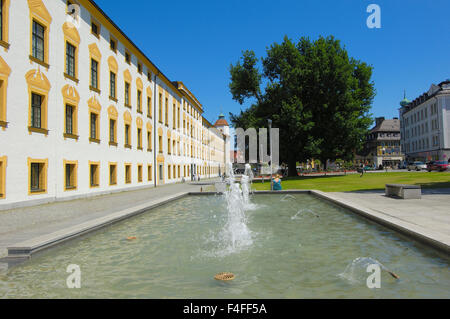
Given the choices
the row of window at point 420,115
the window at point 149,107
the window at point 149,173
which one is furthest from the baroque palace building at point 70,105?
the row of window at point 420,115

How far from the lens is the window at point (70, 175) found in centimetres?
1847

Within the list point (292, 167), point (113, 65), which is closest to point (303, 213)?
point (113, 65)

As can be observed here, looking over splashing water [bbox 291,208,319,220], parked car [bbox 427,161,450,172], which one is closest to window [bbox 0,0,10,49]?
splashing water [bbox 291,208,319,220]

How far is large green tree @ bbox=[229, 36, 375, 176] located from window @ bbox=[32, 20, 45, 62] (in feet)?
84.0

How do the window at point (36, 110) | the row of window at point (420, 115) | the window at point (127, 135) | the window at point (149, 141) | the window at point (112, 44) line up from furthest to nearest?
the row of window at point (420, 115) → the window at point (149, 141) → the window at point (127, 135) → the window at point (112, 44) → the window at point (36, 110)

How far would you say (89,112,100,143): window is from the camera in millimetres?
21500

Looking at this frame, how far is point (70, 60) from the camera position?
18953 mm

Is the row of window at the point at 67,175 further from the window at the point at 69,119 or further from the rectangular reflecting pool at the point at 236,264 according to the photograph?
the rectangular reflecting pool at the point at 236,264

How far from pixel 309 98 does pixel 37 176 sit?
1283 inches

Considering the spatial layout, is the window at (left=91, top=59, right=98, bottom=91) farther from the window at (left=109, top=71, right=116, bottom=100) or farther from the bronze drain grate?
the bronze drain grate

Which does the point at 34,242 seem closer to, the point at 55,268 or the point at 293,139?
the point at 55,268

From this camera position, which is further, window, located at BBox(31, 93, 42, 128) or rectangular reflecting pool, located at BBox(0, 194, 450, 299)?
window, located at BBox(31, 93, 42, 128)

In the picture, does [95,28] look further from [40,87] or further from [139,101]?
[139,101]

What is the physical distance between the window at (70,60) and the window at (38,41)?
82.4 inches
